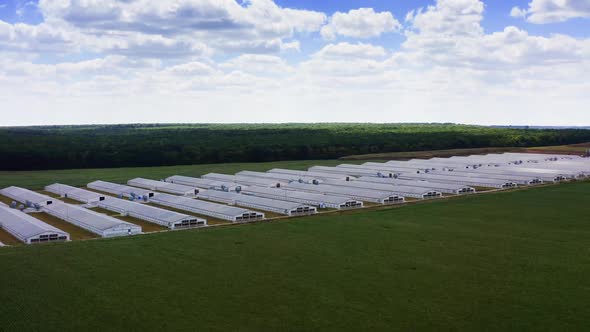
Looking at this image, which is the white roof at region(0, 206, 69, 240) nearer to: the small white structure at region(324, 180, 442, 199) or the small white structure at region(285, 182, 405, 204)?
the small white structure at region(285, 182, 405, 204)

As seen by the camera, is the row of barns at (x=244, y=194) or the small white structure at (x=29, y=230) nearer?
the small white structure at (x=29, y=230)

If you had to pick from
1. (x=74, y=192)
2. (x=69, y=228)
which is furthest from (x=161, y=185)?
(x=69, y=228)

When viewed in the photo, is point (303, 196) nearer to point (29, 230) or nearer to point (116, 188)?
point (116, 188)

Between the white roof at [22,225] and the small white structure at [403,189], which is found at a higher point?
the small white structure at [403,189]

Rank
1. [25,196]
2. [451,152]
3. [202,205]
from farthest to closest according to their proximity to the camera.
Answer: [451,152]
[25,196]
[202,205]

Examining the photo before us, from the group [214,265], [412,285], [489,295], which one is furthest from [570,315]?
[214,265]

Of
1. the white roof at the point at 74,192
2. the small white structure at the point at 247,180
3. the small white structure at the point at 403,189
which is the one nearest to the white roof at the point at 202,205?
the white roof at the point at 74,192

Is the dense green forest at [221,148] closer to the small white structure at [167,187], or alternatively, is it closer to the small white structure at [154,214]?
the small white structure at [167,187]

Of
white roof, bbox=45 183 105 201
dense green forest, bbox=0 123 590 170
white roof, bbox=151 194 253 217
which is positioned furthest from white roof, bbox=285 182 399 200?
dense green forest, bbox=0 123 590 170
